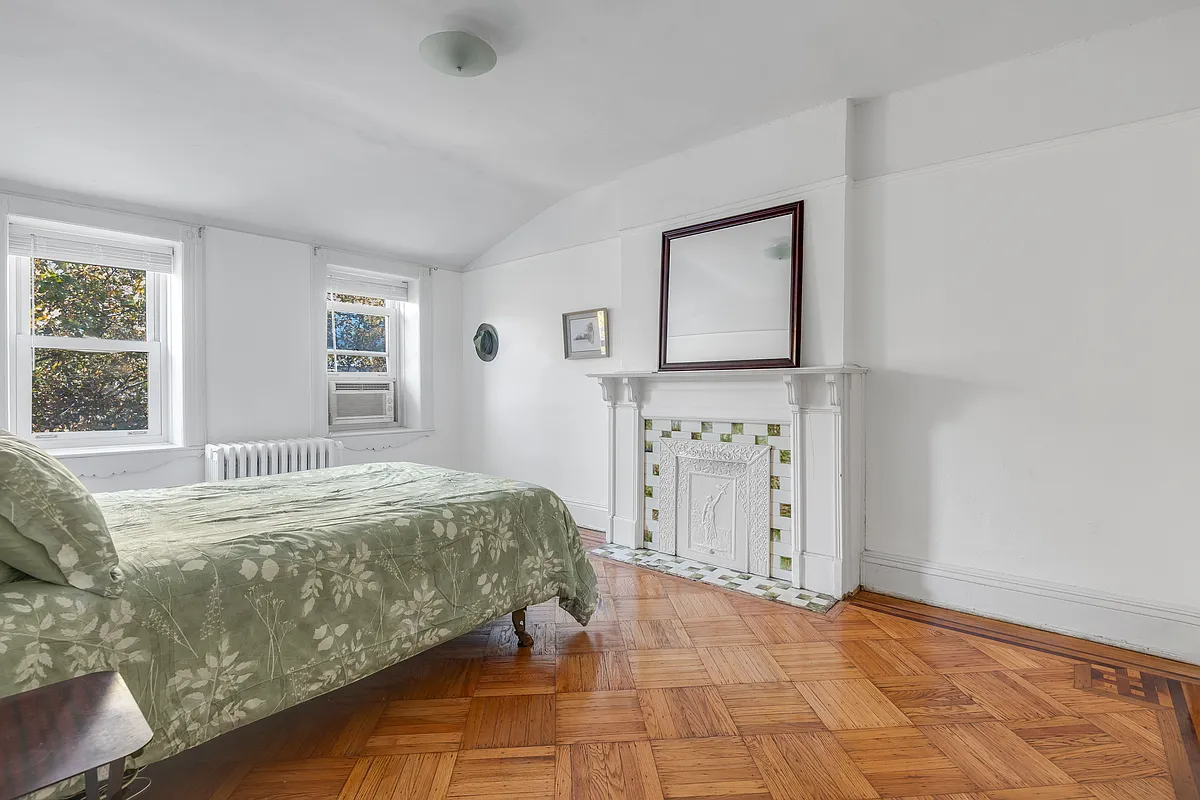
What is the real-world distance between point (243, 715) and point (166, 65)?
2.62 metres

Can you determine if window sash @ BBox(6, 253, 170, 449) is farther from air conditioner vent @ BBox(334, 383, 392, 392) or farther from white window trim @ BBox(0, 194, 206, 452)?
air conditioner vent @ BBox(334, 383, 392, 392)

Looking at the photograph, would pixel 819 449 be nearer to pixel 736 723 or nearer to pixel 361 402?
pixel 736 723

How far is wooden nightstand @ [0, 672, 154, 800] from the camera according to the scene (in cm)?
75

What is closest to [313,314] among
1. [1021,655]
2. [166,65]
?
[166,65]

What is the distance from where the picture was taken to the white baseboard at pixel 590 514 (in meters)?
4.09

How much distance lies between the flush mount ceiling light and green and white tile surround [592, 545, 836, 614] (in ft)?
8.72

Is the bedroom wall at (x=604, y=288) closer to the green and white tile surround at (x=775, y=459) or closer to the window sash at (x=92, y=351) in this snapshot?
the green and white tile surround at (x=775, y=459)

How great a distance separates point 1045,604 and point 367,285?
4.66m

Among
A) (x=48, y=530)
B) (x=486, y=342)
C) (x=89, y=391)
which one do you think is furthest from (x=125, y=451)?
(x=48, y=530)

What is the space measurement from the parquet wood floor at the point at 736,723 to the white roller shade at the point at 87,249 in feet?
9.79

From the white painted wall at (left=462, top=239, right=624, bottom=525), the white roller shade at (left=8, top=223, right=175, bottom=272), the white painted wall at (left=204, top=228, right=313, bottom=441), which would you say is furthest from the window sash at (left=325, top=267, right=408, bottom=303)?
the white roller shade at (left=8, top=223, right=175, bottom=272)

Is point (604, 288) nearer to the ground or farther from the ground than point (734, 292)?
farther from the ground

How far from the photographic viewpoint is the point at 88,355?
339 cm

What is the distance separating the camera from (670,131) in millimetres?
3189
